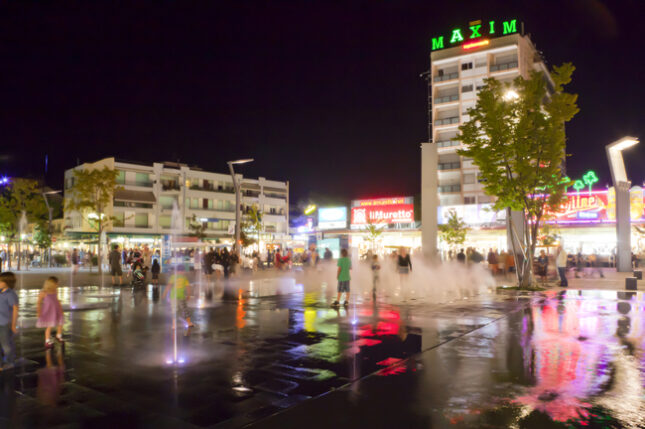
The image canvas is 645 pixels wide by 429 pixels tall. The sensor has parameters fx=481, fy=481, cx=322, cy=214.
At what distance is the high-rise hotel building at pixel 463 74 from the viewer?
180 feet

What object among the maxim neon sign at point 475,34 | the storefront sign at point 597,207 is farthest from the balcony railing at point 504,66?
the storefront sign at point 597,207

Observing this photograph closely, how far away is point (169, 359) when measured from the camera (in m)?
7.30

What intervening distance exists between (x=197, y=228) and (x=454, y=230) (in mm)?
29193

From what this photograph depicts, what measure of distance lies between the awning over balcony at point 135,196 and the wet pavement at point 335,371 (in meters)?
46.3

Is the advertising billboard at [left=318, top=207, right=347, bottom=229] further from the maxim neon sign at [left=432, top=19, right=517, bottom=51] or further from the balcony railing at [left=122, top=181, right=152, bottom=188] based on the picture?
the maxim neon sign at [left=432, top=19, right=517, bottom=51]

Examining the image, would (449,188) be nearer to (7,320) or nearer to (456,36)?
(456,36)

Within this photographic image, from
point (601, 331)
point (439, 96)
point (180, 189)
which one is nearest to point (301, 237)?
point (180, 189)

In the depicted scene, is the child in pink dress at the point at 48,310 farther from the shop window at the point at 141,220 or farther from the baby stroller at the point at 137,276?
the shop window at the point at 141,220

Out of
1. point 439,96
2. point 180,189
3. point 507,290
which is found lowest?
point 507,290

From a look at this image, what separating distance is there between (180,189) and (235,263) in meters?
36.9

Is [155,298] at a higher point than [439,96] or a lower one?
lower

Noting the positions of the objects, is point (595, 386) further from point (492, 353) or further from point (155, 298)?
point (155, 298)

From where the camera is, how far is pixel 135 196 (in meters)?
57.1

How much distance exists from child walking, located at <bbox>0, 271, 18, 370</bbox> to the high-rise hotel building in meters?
51.9
